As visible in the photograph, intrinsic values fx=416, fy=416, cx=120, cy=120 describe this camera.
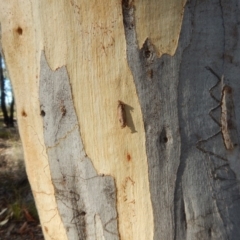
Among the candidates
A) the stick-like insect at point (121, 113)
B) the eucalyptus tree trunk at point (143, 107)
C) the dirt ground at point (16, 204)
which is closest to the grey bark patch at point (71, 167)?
the eucalyptus tree trunk at point (143, 107)

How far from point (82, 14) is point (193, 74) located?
0.28 meters

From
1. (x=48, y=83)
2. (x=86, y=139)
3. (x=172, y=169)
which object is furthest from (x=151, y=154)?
(x=48, y=83)

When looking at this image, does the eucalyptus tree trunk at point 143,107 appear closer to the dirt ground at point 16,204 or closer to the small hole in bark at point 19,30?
the small hole in bark at point 19,30

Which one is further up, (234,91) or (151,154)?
(234,91)

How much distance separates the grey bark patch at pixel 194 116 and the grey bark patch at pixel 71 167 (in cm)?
14

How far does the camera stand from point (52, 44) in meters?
0.96

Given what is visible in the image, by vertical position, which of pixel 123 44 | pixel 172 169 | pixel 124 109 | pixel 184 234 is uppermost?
pixel 123 44

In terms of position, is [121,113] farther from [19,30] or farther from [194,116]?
[19,30]

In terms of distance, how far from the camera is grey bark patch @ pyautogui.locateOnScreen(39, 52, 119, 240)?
0.97 metres

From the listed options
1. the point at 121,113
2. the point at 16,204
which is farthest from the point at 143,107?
the point at 16,204

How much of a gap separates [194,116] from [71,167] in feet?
1.07

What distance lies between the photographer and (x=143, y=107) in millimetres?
891

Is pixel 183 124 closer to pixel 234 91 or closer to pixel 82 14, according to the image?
pixel 234 91

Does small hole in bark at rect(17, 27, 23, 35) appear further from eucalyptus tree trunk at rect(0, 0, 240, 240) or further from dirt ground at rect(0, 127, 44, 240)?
dirt ground at rect(0, 127, 44, 240)
